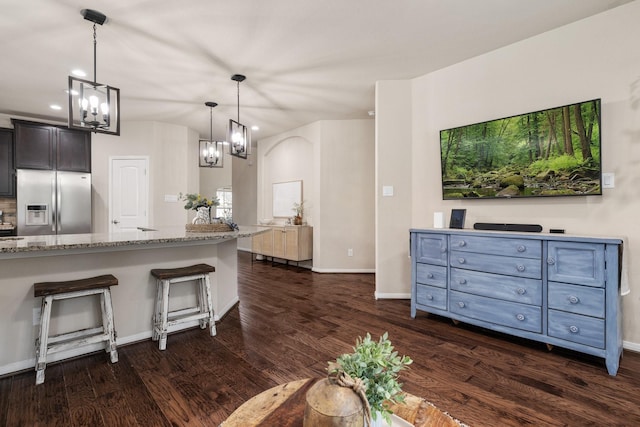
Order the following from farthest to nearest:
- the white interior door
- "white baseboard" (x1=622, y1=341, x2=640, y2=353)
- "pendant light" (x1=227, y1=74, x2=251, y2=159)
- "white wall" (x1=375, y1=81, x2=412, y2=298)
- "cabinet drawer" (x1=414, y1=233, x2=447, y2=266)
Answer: the white interior door
"white wall" (x1=375, y1=81, x2=412, y2=298)
"pendant light" (x1=227, y1=74, x2=251, y2=159)
"cabinet drawer" (x1=414, y1=233, x2=447, y2=266)
"white baseboard" (x1=622, y1=341, x2=640, y2=353)

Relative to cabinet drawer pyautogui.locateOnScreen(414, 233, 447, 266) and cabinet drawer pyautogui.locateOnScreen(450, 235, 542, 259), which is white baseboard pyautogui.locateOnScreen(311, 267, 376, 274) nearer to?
cabinet drawer pyautogui.locateOnScreen(414, 233, 447, 266)

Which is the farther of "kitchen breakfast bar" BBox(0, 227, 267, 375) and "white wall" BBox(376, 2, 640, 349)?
"white wall" BBox(376, 2, 640, 349)

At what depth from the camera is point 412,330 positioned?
3.01 metres

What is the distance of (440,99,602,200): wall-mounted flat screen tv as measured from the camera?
8.64 ft

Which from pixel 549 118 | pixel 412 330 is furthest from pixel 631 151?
pixel 412 330

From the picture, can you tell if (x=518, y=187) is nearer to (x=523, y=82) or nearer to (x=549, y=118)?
(x=549, y=118)

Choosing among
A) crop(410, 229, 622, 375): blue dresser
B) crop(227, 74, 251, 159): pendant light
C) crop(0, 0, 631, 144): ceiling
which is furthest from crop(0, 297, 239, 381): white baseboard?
crop(0, 0, 631, 144): ceiling

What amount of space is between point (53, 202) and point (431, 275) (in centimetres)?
576

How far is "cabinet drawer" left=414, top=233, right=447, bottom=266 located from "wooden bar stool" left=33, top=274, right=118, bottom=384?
8.93 feet

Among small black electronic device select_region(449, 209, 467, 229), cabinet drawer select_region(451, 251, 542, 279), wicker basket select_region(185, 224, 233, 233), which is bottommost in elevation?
cabinet drawer select_region(451, 251, 542, 279)

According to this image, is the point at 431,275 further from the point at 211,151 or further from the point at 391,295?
the point at 211,151

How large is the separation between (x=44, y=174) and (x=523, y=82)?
6.67 m

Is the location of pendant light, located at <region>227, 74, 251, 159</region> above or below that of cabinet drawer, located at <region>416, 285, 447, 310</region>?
above

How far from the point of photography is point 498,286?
274cm
